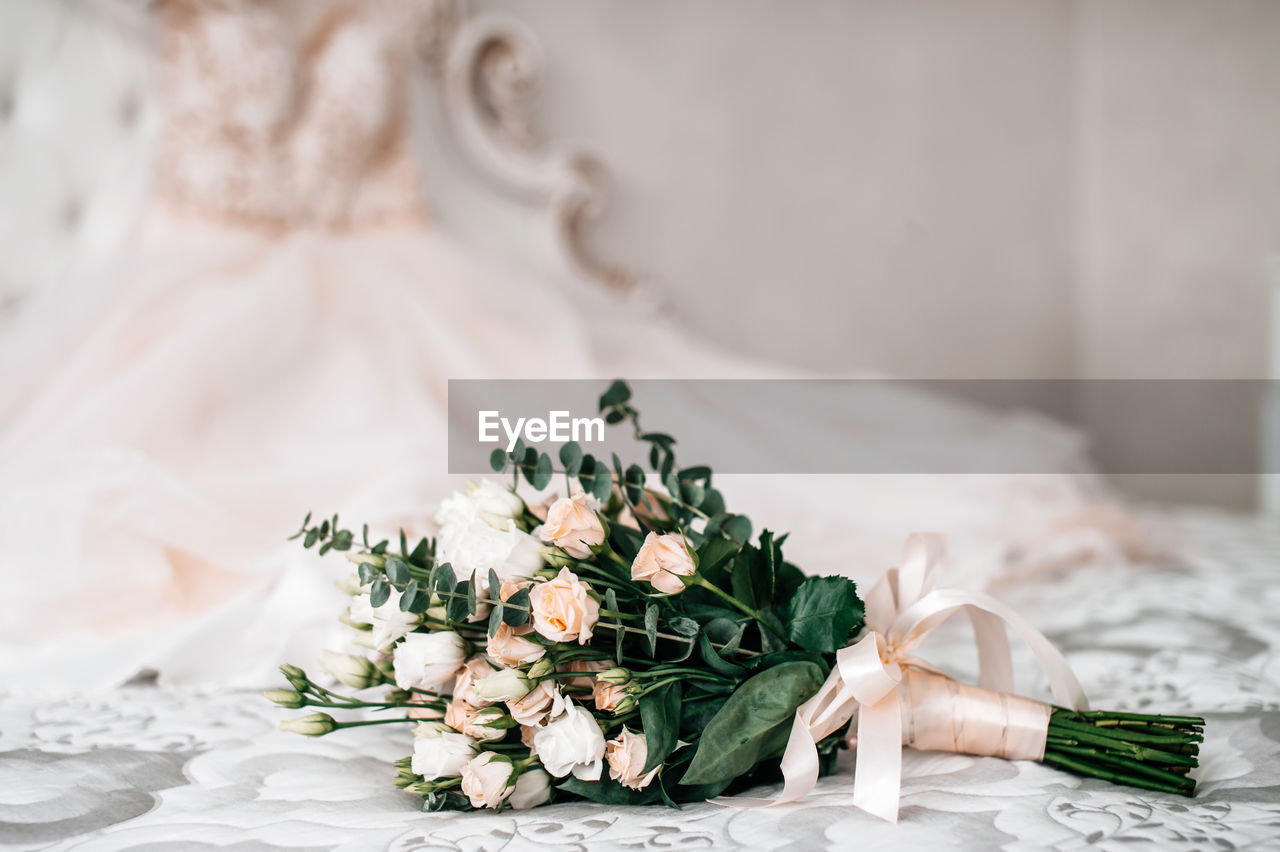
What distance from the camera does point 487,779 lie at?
437 millimetres

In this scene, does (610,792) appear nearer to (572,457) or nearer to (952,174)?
(572,457)

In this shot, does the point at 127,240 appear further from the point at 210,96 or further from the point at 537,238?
the point at 537,238

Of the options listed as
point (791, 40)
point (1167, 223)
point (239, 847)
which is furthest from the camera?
point (1167, 223)

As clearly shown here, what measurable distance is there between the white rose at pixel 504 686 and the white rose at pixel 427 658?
4 centimetres

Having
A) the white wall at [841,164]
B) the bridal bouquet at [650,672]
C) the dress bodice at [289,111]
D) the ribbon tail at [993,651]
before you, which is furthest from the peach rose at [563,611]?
the white wall at [841,164]

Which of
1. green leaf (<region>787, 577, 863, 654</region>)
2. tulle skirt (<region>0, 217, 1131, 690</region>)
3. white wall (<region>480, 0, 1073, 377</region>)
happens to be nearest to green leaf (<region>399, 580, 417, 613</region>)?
green leaf (<region>787, 577, 863, 654</region>)

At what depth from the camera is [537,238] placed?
1892 mm

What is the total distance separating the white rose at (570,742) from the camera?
0.43m

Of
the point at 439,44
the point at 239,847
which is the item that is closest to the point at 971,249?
the point at 439,44

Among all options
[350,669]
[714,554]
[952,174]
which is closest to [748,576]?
[714,554]

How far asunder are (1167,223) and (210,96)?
2478mm

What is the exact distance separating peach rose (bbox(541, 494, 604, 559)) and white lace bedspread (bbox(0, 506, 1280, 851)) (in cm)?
15

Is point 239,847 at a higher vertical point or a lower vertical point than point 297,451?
lower

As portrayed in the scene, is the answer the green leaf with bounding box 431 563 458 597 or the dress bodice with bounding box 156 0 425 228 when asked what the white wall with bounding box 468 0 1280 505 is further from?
the green leaf with bounding box 431 563 458 597
